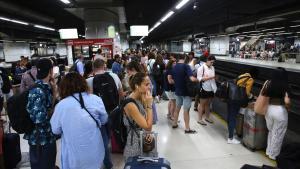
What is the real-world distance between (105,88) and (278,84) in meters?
2.47

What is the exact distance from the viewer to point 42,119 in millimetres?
2697

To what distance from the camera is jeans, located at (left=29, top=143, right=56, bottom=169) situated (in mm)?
2811

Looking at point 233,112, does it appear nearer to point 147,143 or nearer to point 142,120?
point 147,143

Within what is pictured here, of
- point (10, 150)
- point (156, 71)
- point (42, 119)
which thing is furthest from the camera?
point (156, 71)

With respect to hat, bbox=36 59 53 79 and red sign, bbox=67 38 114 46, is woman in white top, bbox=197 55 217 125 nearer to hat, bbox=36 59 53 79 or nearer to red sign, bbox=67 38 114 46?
hat, bbox=36 59 53 79

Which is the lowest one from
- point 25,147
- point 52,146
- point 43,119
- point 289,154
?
point 25,147

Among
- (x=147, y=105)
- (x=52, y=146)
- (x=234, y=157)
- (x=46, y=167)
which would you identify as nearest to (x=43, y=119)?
(x=52, y=146)

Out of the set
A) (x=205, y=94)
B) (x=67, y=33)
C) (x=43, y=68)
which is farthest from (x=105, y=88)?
(x=67, y=33)

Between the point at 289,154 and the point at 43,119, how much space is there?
2.81 metres

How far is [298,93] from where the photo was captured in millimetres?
8891

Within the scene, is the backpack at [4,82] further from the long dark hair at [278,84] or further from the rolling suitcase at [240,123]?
the long dark hair at [278,84]

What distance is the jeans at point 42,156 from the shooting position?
9.22 feet

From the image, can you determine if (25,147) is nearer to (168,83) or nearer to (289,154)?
(168,83)

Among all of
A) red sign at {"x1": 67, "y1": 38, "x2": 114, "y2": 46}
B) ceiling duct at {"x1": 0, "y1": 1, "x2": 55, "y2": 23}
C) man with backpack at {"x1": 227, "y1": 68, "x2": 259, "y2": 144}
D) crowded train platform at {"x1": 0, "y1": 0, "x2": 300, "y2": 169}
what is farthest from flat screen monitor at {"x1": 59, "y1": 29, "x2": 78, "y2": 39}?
man with backpack at {"x1": 227, "y1": 68, "x2": 259, "y2": 144}
